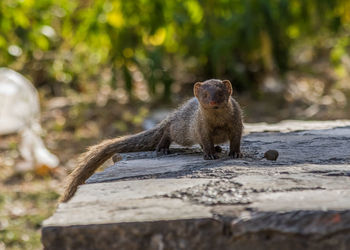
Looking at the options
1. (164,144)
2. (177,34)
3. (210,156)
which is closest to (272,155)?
(210,156)

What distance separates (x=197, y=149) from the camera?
130 inches

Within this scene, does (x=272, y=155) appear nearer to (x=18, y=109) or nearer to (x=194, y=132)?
(x=194, y=132)

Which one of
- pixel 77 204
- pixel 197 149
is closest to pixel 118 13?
pixel 197 149

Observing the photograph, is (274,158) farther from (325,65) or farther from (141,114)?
(325,65)

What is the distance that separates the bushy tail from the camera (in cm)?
281

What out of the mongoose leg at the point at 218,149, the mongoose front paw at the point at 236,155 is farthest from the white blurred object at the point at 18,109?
the mongoose front paw at the point at 236,155

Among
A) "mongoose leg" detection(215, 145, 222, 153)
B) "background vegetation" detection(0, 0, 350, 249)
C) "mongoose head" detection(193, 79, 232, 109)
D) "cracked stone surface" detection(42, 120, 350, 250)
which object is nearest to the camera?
"cracked stone surface" detection(42, 120, 350, 250)

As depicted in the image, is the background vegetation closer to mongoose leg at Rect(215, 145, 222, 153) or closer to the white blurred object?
the white blurred object

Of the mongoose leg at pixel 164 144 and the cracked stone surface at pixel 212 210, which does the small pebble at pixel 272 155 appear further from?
the mongoose leg at pixel 164 144

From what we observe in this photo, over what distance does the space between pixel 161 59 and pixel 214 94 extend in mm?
3595

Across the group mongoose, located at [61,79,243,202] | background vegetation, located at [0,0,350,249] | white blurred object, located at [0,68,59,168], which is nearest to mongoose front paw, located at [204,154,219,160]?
mongoose, located at [61,79,243,202]

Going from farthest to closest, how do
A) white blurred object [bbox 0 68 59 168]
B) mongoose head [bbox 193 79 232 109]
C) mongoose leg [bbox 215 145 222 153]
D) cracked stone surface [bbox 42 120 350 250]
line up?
white blurred object [bbox 0 68 59 168] < mongoose leg [bbox 215 145 222 153] < mongoose head [bbox 193 79 232 109] < cracked stone surface [bbox 42 120 350 250]

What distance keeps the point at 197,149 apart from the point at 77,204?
4.66 ft

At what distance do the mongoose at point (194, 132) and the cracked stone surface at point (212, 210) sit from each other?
1.32 feet
